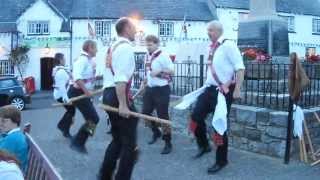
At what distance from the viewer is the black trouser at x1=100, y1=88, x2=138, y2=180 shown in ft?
19.6

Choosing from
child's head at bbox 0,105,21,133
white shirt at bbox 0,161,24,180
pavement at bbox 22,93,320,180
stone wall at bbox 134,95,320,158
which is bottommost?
pavement at bbox 22,93,320,180

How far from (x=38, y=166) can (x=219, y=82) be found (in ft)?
10.8

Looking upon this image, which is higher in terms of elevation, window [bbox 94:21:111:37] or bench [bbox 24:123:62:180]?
window [bbox 94:21:111:37]

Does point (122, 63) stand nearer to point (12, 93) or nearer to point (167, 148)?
point (167, 148)

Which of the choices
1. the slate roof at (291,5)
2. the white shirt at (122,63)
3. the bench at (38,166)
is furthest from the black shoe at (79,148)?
the slate roof at (291,5)

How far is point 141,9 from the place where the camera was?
140 feet

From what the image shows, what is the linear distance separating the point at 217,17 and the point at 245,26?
31763 mm

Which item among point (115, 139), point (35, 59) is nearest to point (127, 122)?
point (115, 139)

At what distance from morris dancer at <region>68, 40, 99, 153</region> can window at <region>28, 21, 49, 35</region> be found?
3355 centimetres

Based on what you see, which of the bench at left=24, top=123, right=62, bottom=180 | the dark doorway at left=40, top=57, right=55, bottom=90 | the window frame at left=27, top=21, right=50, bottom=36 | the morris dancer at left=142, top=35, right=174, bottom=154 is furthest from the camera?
the window frame at left=27, top=21, right=50, bottom=36

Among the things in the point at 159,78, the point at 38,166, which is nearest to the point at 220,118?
the point at 159,78

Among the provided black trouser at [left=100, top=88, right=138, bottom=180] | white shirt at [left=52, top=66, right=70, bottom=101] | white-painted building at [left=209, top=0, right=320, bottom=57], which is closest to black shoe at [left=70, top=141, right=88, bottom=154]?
white shirt at [left=52, top=66, right=70, bottom=101]

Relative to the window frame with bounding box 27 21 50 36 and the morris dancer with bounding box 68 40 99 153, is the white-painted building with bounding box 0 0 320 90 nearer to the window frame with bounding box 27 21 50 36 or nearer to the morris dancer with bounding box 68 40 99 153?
the window frame with bounding box 27 21 50 36

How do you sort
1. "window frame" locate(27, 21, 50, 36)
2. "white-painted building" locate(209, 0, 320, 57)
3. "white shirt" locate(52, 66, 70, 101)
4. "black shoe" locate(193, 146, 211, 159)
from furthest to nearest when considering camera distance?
"white-painted building" locate(209, 0, 320, 57) → "window frame" locate(27, 21, 50, 36) → "white shirt" locate(52, 66, 70, 101) → "black shoe" locate(193, 146, 211, 159)
